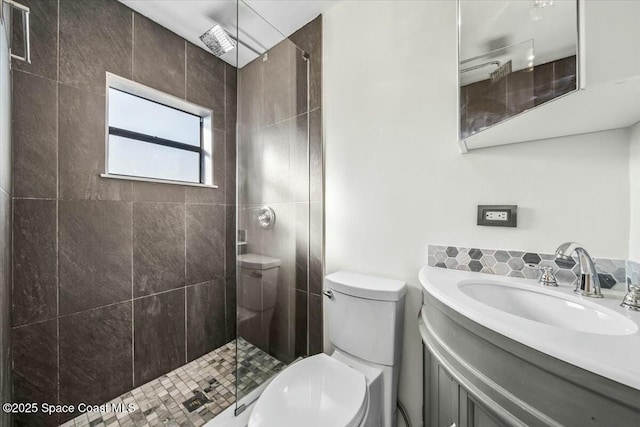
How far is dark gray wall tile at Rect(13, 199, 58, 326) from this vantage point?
3.79 feet

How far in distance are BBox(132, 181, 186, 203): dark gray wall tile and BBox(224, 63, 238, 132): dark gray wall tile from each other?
0.73m

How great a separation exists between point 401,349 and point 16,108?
7.47 ft

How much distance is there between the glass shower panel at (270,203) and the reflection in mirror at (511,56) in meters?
0.95

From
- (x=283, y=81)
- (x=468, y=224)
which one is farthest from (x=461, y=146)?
(x=283, y=81)

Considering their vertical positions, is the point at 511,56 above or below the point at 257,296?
above

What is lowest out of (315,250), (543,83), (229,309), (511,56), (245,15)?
(229,309)

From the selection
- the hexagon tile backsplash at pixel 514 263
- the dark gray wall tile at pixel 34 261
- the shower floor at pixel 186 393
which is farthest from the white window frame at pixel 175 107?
the hexagon tile backsplash at pixel 514 263

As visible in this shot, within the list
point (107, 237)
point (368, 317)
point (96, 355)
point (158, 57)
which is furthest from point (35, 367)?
point (158, 57)

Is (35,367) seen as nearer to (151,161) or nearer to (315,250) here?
(151,161)

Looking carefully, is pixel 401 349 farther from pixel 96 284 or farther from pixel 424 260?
pixel 96 284

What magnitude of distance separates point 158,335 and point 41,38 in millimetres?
1865

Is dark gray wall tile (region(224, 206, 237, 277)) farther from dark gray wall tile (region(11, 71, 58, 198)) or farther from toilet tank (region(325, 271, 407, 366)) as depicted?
toilet tank (region(325, 271, 407, 366))

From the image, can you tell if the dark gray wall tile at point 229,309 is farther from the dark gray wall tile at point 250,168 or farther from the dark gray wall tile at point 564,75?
the dark gray wall tile at point 564,75

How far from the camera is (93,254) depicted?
1.39 metres
